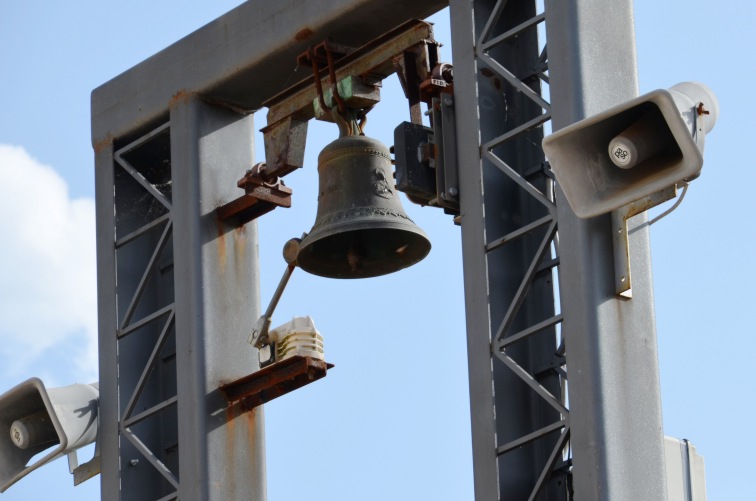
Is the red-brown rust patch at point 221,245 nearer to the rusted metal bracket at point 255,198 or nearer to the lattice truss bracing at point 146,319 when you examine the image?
the rusted metal bracket at point 255,198

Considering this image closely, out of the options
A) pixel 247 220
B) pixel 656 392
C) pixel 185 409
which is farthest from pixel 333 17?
pixel 656 392

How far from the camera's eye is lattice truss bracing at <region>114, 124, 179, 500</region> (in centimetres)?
1148

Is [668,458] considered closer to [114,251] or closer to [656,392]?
[656,392]

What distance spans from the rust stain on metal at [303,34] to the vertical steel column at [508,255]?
1101mm

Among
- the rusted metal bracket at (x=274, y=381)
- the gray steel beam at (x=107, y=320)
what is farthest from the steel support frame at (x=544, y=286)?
the gray steel beam at (x=107, y=320)

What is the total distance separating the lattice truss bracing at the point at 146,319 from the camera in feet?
37.7

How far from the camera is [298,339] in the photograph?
36.6 feet

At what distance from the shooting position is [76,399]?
1158 centimetres

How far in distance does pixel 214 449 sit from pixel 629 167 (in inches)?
120

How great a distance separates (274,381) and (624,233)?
2532mm

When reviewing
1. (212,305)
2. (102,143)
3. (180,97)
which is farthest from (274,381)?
(102,143)

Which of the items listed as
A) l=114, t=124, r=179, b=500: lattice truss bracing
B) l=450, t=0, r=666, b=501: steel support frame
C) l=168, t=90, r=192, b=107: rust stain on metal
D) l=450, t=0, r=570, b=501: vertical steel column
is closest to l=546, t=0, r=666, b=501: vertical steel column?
l=450, t=0, r=666, b=501: steel support frame

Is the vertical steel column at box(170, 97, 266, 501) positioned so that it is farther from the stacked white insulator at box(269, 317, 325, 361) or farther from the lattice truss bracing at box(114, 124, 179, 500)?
the stacked white insulator at box(269, 317, 325, 361)

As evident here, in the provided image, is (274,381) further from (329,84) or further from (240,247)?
(329,84)
